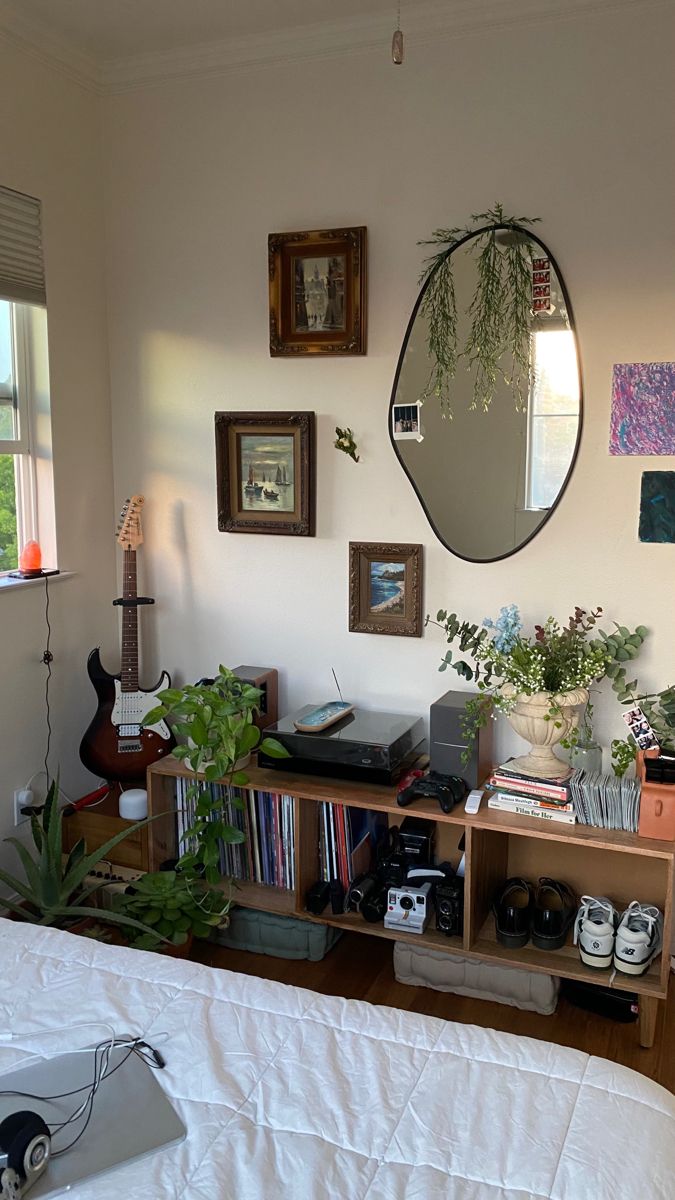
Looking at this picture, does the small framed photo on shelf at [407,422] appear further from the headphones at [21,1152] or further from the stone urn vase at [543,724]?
the headphones at [21,1152]

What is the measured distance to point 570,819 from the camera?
2490 mm

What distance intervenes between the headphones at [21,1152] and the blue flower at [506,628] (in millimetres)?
1708

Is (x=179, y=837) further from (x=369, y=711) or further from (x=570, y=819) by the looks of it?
(x=570, y=819)

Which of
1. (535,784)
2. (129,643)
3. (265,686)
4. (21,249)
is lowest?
(535,784)

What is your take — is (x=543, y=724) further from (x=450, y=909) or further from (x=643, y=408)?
(x=643, y=408)

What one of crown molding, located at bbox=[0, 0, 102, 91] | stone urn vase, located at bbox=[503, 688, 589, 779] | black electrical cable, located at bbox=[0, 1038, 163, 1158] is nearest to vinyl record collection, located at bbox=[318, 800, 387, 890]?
stone urn vase, located at bbox=[503, 688, 589, 779]

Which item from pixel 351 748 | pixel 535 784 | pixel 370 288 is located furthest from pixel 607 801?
pixel 370 288

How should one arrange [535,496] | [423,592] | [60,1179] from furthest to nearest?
[423,592] < [535,496] < [60,1179]

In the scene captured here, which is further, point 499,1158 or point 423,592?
point 423,592

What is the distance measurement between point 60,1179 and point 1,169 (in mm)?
2562

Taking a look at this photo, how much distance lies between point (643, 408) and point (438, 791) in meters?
1.17

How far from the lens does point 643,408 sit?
2576 mm

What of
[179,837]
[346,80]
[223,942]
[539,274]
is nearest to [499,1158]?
[223,942]

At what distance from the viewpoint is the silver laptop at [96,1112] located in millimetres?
1291
